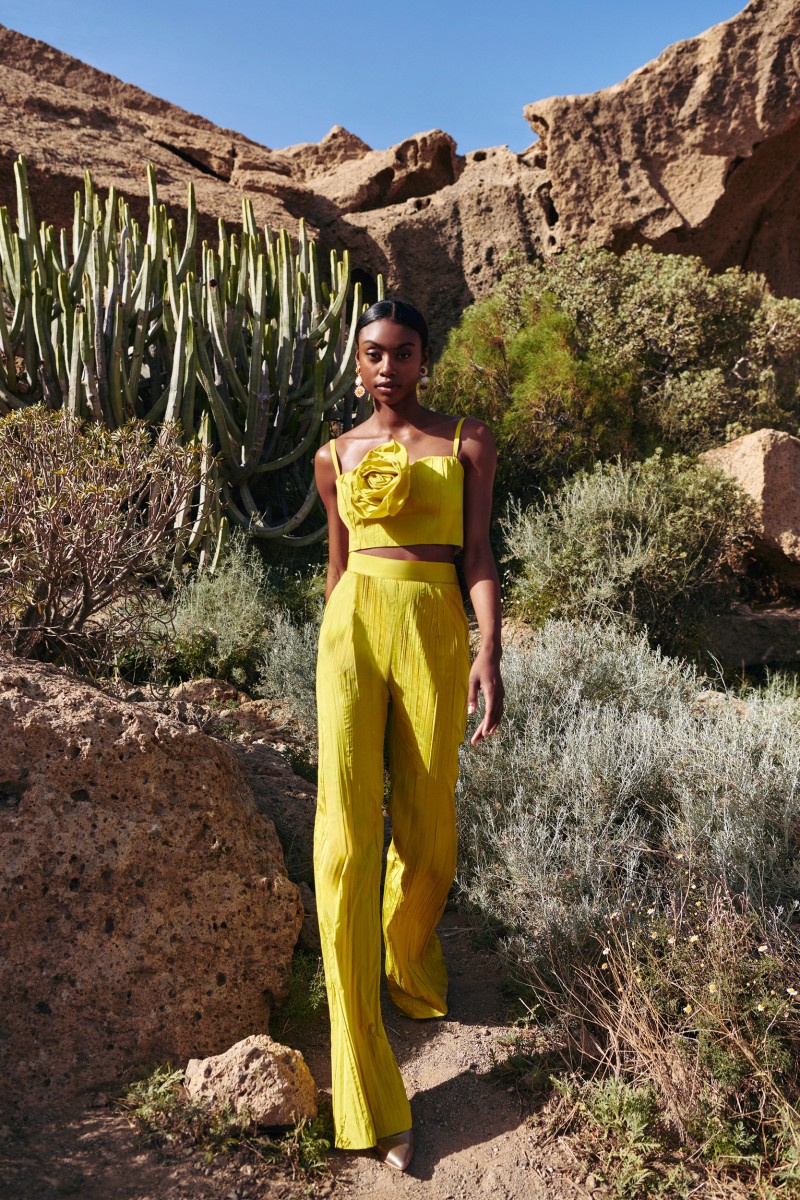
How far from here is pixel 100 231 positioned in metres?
6.46

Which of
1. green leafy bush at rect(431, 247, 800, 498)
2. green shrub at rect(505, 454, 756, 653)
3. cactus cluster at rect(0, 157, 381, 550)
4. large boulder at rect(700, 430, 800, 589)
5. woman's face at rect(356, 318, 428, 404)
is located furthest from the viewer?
green leafy bush at rect(431, 247, 800, 498)

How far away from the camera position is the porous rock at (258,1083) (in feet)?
7.74

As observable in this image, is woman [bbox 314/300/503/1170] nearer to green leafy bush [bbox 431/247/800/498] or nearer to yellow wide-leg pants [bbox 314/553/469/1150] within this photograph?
yellow wide-leg pants [bbox 314/553/469/1150]

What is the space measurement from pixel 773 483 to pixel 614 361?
207cm

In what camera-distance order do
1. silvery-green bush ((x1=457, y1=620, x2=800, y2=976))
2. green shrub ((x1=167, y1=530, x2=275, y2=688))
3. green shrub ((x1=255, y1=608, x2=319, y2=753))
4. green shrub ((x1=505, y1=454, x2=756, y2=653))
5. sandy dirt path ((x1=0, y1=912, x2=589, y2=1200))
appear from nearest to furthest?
sandy dirt path ((x1=0, y1=912, x2=589, y2=1200)) → silvery-green bush ((x1=457, y1=620, x2=800, y2=976)) → green shrub ((x1=255, y1=608, x2=319, y2=753)) → green shrub ((x1=167, y1=530, x2=275, y2=688)) → green shrub ((x1=505, y1=454, x2=756, y2=653))

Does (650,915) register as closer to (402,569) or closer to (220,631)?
(402,569)

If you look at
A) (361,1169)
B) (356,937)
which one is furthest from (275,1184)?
(356,937)

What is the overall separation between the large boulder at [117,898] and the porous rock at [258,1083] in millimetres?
195

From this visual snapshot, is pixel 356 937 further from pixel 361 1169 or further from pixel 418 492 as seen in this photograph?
pixel 418 492

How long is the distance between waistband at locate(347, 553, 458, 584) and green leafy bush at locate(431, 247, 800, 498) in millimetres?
5370

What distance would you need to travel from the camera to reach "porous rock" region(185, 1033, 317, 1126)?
2359 millimetres

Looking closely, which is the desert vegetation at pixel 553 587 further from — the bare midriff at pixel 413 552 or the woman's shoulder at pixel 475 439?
the woman's shoulder at pixel 475 439

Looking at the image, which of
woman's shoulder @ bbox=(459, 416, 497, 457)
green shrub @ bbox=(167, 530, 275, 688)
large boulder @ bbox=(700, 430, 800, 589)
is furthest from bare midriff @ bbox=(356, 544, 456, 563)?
large boulder @ bbox=(700, 430, 800, 589)

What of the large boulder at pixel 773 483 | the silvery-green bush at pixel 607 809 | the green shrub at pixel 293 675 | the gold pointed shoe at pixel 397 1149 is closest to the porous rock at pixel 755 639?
the large boulder at pixel 773 483
